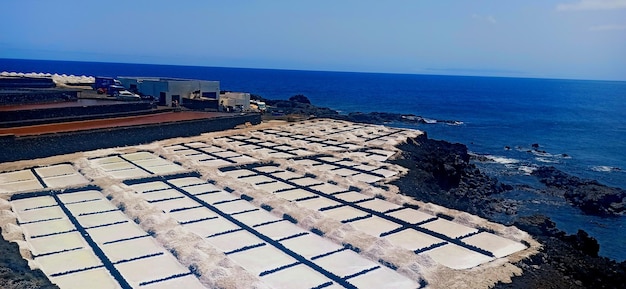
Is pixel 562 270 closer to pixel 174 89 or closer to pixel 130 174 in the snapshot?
pixel 130 174

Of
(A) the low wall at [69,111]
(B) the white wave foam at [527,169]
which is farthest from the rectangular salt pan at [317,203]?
(B) the white wave foam at [527,169]

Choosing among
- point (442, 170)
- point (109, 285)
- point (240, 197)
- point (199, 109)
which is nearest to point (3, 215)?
point (109, 285)

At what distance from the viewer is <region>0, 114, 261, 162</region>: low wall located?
23969mm

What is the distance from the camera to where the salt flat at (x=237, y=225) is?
12.7 metres

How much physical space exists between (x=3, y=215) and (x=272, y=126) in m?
25.3

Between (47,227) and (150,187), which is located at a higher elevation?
(150,187)

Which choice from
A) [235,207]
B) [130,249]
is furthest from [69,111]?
[130,249]

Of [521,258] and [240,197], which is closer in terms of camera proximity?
[521,258]

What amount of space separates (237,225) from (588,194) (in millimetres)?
27139

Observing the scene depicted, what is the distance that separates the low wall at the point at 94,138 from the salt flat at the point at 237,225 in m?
0.89

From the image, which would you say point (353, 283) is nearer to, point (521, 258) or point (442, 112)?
point (521, 258)

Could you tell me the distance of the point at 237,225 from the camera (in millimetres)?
16172

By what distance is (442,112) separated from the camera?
308ft

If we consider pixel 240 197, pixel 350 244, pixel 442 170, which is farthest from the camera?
pixel 442 170
